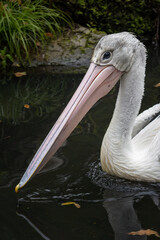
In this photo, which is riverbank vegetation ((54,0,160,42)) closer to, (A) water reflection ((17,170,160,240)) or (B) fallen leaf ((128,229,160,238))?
(A) water reflection ((17,170,160,240))

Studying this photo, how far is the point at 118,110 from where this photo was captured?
3568 millimetres

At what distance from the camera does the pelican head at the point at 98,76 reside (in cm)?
323

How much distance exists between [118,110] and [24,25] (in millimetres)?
3911

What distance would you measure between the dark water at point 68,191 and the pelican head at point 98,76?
446 mm

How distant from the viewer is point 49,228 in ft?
10.1

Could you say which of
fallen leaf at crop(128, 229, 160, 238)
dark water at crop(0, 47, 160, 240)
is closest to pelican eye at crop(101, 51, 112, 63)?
A: dark water at crop(0, 47, 160, 240)

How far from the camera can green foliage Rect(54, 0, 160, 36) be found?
7.73m

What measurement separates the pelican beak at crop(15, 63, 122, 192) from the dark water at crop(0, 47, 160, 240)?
0.33m

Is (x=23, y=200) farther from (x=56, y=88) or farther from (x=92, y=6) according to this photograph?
(x=92, y=6)

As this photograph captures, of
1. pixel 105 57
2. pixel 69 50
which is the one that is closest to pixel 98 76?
pixel 105 57

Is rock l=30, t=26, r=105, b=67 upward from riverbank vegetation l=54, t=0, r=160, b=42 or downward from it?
downward

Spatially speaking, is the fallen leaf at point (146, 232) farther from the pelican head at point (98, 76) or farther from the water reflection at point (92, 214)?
the pelican head at point (98, 76)

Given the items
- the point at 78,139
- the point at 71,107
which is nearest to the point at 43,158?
the point at 71,107

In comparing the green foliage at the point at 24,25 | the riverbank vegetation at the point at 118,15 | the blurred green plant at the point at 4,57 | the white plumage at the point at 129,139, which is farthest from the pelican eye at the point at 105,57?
the riverbank vegetation at the point at 118,15
